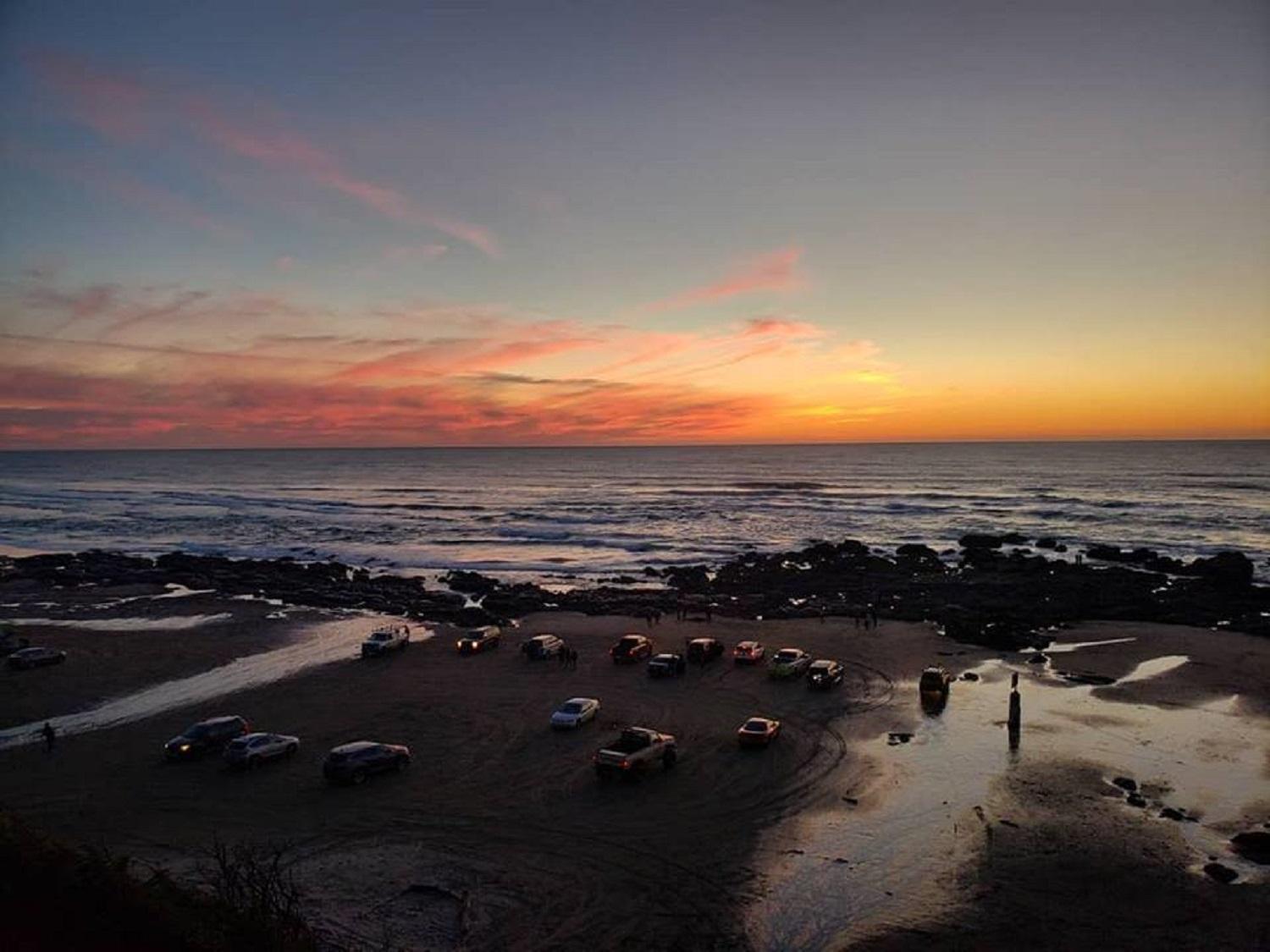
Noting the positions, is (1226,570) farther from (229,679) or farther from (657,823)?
(229,679)

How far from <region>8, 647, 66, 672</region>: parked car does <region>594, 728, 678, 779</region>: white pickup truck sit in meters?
30.0

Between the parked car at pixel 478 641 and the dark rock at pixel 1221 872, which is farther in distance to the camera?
the parked car at pixel 478 641

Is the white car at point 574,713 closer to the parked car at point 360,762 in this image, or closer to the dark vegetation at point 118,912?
the parked car at point 360,762

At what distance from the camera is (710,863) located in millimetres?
20438

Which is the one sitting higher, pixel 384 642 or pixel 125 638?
pixel 384 642

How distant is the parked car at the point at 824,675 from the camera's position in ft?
117

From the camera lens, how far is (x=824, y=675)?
1411 inches

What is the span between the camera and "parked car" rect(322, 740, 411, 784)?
25562mm

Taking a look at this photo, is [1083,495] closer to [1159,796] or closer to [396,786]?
[1159,796]

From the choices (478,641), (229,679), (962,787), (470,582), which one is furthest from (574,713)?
(470,582)

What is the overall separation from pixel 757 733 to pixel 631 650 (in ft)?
45.0

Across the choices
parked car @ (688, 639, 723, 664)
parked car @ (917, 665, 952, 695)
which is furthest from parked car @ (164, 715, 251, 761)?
parked car @ (917, 665, 952, 695)

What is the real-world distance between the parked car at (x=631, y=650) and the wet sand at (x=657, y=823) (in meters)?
3.65

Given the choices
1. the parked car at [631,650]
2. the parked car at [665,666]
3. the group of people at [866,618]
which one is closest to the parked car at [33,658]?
the parked car at [631,650]
